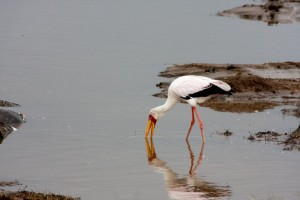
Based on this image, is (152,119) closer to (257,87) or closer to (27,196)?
(257,87)

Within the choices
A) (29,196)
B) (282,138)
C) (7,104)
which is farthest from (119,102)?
(29,196)

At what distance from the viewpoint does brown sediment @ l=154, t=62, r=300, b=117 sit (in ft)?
54.1

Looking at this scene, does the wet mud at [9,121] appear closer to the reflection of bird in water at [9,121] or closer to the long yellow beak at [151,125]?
the reflection of bird in water at [9,121]

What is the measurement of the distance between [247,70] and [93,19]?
8.32 metres

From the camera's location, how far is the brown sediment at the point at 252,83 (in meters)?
16.5

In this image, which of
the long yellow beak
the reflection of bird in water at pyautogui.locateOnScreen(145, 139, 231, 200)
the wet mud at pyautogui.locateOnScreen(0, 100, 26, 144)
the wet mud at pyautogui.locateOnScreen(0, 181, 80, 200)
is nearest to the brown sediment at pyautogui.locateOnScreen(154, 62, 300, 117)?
the long yellow beak

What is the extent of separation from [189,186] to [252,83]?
256 inches

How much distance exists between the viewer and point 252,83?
57.6ft

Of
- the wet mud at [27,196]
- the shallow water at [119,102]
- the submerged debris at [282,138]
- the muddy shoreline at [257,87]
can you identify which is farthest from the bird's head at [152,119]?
the wet mud at [27,196]

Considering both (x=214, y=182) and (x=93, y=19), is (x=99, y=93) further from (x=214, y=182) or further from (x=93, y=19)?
(x=93, y=19)

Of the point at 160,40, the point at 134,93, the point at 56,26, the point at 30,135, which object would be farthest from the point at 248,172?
the point at 56,26

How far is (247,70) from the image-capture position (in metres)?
19.1

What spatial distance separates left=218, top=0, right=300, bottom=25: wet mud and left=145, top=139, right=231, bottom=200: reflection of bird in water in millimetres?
16461

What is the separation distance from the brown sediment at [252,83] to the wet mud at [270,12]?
8.66m
